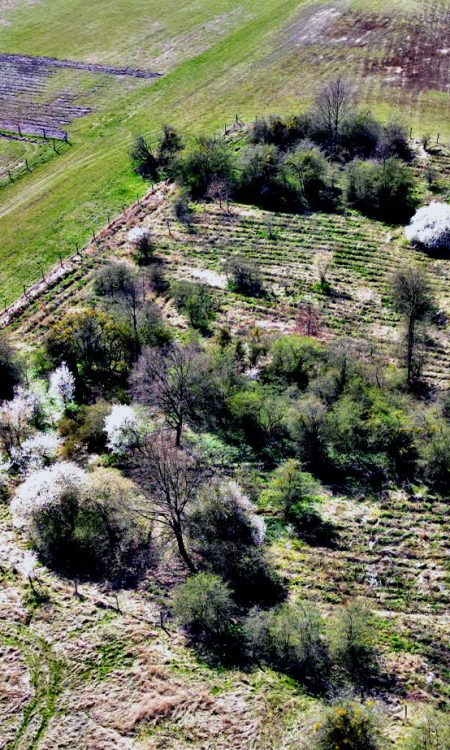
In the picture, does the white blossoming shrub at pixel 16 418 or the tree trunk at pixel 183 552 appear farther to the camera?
the white blossoming shrub at pixel 16 418

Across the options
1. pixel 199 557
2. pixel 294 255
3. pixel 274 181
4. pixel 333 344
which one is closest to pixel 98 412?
pixel 199 557

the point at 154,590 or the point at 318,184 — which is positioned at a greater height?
the point at 318,184

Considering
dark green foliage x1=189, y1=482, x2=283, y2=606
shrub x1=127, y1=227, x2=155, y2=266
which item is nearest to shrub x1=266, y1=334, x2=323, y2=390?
dark green foliage x1=189, y1=482, x2=283, y2=606

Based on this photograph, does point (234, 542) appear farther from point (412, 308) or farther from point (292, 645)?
point (412, 308)

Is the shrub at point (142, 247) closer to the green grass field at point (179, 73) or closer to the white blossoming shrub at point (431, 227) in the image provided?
the green grass field at point (179, 73)

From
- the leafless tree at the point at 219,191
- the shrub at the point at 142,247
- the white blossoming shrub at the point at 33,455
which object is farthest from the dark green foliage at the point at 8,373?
the leafless tree at the point at 219,191

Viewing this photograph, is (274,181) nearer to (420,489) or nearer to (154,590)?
(420,489)
